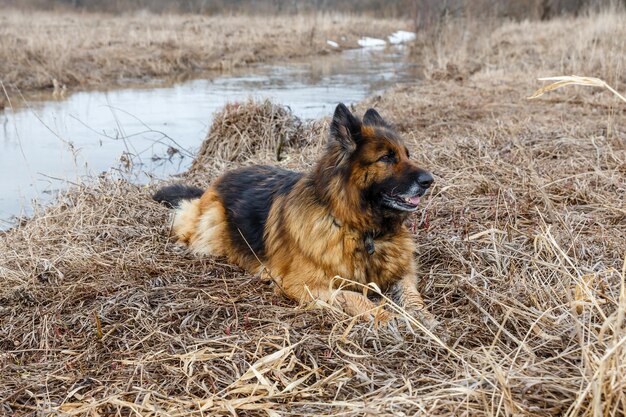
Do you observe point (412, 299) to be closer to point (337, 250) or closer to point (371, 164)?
point (337, 250)

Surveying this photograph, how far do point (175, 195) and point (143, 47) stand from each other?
55.0 feet

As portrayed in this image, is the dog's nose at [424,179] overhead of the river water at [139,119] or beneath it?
overhead

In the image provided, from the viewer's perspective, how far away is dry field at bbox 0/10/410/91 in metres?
15.2

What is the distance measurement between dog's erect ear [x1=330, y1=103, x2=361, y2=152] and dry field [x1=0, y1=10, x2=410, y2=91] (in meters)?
12.4

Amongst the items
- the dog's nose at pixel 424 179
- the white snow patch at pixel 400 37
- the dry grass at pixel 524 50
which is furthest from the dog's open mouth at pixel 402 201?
the white snow patch at pixel 400 37

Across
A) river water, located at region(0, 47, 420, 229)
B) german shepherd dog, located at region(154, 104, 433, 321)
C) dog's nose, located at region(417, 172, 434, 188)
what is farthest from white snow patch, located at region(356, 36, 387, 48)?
dog's nose, located at region(417, 172, 434, 188)

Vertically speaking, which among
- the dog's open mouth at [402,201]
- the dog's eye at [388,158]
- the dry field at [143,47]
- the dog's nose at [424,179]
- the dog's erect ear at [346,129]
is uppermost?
the dry field at [143,47]

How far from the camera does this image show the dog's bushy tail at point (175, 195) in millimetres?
5363

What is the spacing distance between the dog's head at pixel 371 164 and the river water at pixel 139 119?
11.0 feet

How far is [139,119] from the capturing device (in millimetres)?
9305

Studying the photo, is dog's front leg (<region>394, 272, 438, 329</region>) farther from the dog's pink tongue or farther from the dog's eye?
the dog's eye

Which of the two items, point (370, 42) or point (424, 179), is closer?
point (424, 179)

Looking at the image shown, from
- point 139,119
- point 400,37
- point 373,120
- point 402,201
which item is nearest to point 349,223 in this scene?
point 402,201

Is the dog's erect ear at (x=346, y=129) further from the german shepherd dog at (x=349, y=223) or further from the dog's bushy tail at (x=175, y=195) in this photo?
the dog's bushy tail at (x=175, y=195)
